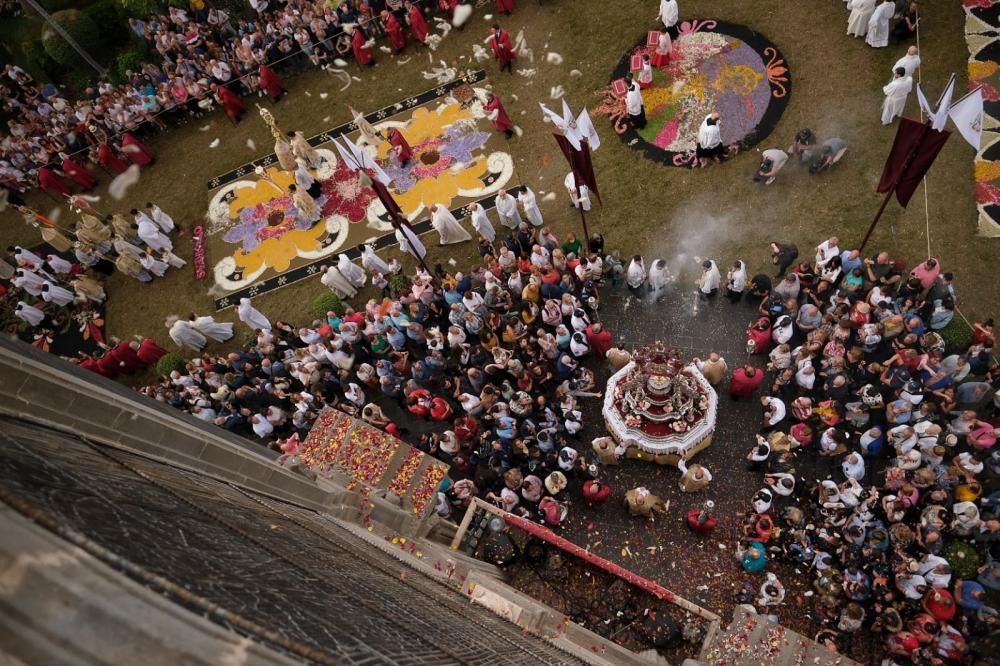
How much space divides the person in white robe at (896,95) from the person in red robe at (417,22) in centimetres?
1538

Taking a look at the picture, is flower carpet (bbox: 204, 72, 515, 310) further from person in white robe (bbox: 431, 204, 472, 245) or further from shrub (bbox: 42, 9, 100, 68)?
shrub (bbox: 42, 9, 100, 68)

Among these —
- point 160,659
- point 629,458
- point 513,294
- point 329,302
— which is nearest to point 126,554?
point 160,659

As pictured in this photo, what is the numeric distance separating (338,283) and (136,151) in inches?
486

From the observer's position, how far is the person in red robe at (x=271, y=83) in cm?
2400

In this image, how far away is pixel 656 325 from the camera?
16.0 meters

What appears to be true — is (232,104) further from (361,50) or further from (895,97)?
(895,97)

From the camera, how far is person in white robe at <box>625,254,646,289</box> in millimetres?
15758

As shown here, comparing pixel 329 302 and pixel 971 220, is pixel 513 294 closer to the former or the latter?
pixel 329 302

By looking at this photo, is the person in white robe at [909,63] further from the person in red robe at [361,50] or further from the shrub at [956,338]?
the person in red robe at [361,50]

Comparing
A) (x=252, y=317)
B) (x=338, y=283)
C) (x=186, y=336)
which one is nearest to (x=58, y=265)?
(x=186, y=336)

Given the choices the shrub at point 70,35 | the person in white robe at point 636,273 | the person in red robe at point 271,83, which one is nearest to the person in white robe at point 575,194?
the person in white robe at point 636,273

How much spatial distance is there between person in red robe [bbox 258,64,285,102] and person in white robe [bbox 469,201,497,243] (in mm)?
11569

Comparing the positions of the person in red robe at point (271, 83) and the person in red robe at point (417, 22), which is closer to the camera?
the person in red robe at point (417, 22)

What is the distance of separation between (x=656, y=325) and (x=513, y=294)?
3.75 m
